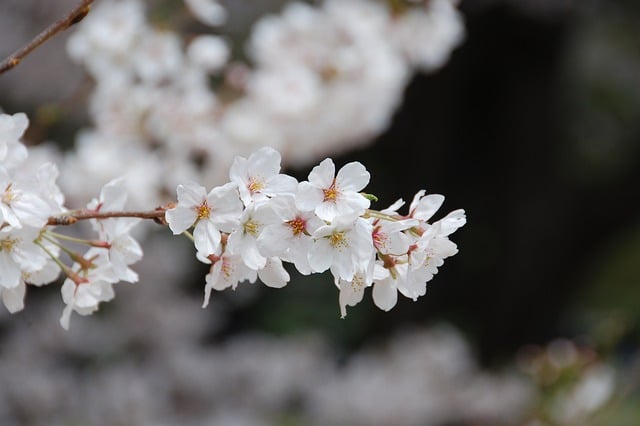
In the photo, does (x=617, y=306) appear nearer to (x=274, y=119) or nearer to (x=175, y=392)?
(x=175, y=392)

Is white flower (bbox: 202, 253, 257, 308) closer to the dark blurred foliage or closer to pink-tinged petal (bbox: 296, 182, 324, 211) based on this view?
pink-tinged petal (bbox: 296, 182, 324, 211)

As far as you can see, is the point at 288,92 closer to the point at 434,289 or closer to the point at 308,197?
the point at 308,197

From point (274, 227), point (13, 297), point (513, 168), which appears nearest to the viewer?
point (274, 227)

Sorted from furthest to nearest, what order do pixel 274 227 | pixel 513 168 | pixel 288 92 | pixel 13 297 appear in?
pixel 513 168, pixel 288 92, pixel 13 297, pixel 274 227

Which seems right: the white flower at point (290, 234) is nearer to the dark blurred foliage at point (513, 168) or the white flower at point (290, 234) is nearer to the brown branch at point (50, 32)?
the brown branch at point (50, 32)

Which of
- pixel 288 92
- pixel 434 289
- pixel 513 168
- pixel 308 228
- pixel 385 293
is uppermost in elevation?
pixel 308 228

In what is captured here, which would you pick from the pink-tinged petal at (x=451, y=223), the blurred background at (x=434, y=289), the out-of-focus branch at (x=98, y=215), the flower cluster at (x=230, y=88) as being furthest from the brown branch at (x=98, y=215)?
the blurred background at (x=434, y=289)

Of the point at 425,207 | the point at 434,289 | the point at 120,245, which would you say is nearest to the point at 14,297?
the point at 120,245

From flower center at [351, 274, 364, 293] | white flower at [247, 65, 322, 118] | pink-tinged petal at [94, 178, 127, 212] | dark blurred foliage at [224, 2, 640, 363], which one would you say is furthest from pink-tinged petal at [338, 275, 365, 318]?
dark blurred foliage at [224, 2, 640, 363]

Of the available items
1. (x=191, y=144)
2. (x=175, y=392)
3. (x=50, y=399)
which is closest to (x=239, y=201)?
(x=191, y=144)
